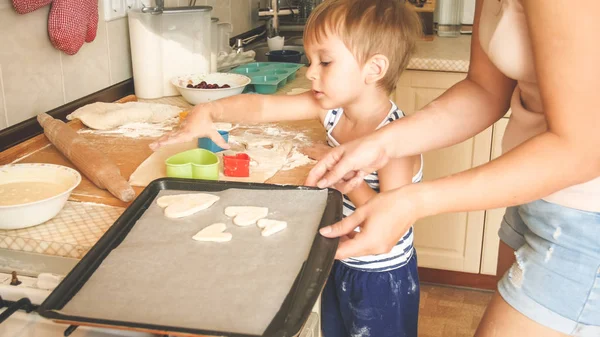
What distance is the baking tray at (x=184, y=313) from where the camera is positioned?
693 millimetres

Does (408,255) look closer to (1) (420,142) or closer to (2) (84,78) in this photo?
(1) (420,142)

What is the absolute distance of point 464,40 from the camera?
2.44 meters

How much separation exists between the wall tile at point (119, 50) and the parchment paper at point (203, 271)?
3.03 ft

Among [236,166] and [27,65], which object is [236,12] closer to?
[27,65]

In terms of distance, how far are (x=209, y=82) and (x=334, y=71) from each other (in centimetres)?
70

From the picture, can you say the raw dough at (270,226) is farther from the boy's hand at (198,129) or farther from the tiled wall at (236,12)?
the tiled wall at (236,12)

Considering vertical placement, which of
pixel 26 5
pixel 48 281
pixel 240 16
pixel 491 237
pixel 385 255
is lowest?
pixel 491 237

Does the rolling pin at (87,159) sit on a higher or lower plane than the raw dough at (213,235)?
higher

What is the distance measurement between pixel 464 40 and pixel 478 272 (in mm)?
922

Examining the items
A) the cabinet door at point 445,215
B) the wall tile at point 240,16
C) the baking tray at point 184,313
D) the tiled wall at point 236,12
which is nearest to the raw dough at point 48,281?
the baking tray at point 184,313

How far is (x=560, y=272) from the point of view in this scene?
859 mm

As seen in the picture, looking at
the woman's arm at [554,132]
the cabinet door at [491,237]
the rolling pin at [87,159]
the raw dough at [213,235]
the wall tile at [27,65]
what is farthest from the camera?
the cabinet door at [491,237]

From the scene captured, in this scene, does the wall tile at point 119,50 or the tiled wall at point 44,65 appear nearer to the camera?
the tiled wall at point 44,65

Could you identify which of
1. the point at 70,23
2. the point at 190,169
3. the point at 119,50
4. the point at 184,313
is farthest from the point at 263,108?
the point at 184,313
